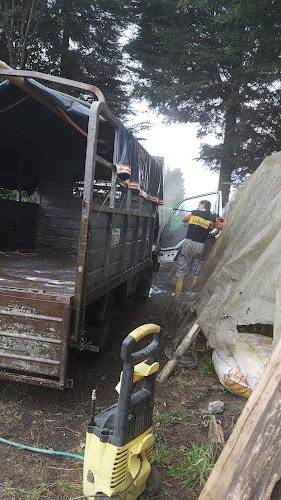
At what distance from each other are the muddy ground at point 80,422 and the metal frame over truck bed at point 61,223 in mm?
304

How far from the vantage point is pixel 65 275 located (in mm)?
4137

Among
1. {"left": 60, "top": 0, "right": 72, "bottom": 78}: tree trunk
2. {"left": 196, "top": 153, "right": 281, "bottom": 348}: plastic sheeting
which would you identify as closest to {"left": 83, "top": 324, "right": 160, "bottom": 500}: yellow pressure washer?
{"left": 196, "top": 153, "right": 281, "bottom": 348}: plastic sheeting

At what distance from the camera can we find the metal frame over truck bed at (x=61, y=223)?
9.88ft

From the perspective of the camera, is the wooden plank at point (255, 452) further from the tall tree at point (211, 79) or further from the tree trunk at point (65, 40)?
the tree trunk at point (65, 40)

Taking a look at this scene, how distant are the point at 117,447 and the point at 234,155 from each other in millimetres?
11018

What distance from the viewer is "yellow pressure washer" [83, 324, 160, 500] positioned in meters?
1.89

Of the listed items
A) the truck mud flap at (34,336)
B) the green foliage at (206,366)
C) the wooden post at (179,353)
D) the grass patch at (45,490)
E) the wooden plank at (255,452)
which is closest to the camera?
the wooden plank at (255,452)

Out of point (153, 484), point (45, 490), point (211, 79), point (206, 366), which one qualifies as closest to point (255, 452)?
point (153, 484)

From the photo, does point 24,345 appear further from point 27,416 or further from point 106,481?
point 106,481

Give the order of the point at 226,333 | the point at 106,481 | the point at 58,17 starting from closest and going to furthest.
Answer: the point at 106,481, the point at 226,333, the point at 58,17

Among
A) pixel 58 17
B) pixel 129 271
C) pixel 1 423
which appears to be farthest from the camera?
pixel 58 17

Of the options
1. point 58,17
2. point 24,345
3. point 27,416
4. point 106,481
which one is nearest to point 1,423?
point 27,416

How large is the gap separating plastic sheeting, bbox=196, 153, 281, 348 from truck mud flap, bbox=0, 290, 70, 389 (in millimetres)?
1374

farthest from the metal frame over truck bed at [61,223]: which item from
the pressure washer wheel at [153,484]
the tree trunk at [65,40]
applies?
the tree trunk at [65,40]
